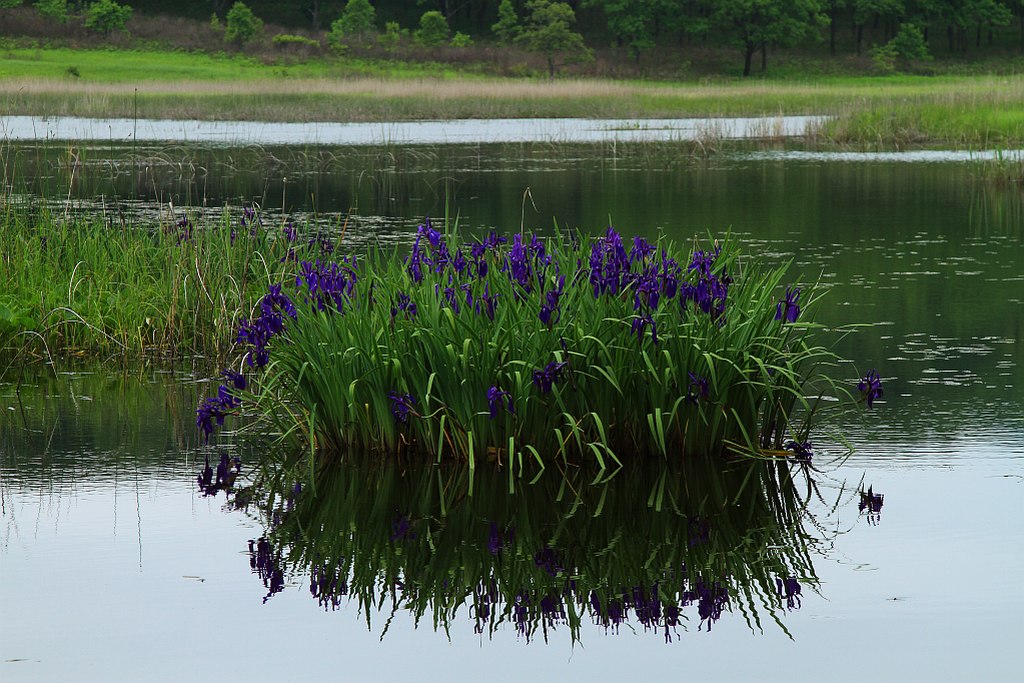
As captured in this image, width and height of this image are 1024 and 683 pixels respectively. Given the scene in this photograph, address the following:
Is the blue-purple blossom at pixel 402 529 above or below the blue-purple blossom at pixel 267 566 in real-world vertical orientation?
above

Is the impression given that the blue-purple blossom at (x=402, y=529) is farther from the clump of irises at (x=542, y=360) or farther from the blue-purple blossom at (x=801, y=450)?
the blue-purple blossom at (x=801, y=450)

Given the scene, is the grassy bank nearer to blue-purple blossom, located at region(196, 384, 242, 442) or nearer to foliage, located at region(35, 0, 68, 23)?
foliage, located at region(35, 0, 68, 23)

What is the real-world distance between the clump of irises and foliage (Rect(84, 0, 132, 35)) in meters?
63.7

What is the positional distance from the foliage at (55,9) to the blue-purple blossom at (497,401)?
219 feet

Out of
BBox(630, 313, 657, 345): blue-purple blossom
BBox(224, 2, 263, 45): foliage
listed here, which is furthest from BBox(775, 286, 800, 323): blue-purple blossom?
BBox(224, 2, 263, 45): foliage

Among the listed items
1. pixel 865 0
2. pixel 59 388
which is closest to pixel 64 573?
pixel 59 388

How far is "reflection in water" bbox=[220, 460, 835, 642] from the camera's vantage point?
4203 millimetres

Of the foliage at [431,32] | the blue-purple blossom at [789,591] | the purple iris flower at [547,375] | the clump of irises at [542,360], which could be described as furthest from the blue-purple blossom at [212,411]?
the foliage at [431,32]

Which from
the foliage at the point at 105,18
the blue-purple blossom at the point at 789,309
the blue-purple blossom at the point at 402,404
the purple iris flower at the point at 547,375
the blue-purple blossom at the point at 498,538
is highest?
the foliage at the point at 105,18

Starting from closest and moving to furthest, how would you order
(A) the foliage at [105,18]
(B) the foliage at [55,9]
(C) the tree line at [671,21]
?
(A) the foliage at [105,18]
(B) the foliage at [55,9]
(C) the tree line at [671,21]

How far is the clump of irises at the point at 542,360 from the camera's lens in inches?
224

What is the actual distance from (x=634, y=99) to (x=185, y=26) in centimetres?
3375

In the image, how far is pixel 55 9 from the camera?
222 ft

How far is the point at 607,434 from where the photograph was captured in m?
5.89
